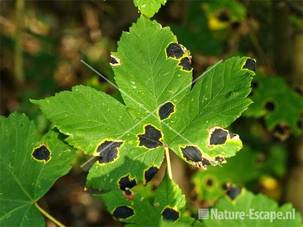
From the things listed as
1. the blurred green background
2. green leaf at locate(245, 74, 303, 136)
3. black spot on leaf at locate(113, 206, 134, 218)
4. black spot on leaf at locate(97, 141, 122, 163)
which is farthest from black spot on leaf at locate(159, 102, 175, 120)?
green leaf at locate(245, 74, 303, 136)

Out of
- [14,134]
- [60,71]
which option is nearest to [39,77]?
[60,71]

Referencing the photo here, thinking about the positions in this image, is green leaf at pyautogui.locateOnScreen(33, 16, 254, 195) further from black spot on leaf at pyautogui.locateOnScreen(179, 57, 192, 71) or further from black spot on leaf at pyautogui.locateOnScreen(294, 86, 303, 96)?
black spot on leaf at pyautogui.locateOnScreen(294, 86, 303, 96)

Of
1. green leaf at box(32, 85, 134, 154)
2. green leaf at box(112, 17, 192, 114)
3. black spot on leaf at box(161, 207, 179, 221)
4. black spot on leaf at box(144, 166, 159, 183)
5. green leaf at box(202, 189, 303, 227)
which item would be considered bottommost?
green leaf at box(202, 189, 303, 227)

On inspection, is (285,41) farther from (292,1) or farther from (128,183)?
(128,183)

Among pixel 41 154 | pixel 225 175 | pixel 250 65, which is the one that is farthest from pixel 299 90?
pixel 41 154

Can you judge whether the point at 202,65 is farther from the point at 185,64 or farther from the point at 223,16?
the point at 185,64

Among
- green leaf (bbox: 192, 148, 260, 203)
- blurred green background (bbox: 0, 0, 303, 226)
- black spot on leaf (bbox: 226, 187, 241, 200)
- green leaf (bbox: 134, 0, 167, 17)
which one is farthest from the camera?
green leaf (bbox: 192, 148, 260, 203)

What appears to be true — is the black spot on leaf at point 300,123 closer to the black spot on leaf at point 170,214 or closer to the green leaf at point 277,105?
the green leaf at point 277,105
